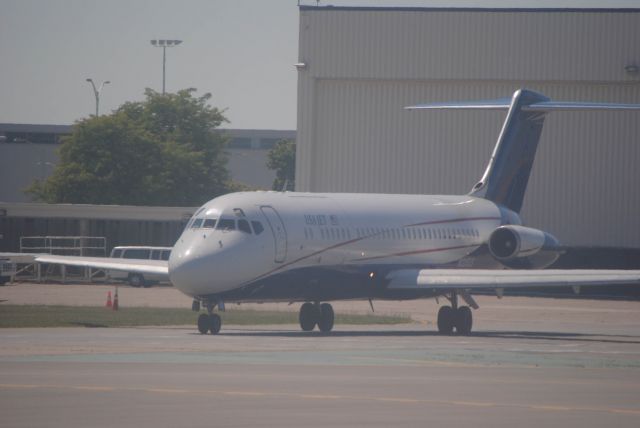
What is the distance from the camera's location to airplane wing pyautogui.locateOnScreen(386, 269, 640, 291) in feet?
100

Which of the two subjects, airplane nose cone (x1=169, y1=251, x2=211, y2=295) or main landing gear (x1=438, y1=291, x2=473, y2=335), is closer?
airplane nose cone (x1=169, y1=251, x2=211, y2=295)

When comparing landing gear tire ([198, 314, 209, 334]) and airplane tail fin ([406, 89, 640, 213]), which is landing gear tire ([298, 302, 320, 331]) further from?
airplane tail fin ([406, 89, 640, 213])

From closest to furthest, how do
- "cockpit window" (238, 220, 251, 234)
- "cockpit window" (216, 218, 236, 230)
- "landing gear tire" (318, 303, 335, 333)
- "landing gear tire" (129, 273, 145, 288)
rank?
"cockpit window" (216, 218, 236, 230) < "cockpit window" (238, 220, 251, 234) < "landing gear tire" (318, 303, 335, 333) < "landing gear tire" (129, 273, 145, 288)

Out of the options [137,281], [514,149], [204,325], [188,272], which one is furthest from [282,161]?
[188,272]

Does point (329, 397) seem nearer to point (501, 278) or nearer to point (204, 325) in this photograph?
point (204, 325)

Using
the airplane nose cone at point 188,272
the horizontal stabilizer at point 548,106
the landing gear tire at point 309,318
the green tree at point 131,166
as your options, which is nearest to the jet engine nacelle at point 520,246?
the horizontal stabilizer at point 548,106

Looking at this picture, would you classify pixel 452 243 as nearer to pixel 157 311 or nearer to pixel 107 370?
pixel 157 311

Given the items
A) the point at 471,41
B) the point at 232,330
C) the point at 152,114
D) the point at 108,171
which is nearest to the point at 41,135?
the point at 152,114

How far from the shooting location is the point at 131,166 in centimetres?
9594

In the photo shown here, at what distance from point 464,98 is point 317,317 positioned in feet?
82.9

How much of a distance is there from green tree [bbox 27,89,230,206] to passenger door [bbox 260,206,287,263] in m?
63.3

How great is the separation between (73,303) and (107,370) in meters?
25.5

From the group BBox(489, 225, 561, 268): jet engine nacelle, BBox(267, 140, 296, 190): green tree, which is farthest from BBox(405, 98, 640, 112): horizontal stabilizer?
BBox(267, 140, 296, 190): green tree

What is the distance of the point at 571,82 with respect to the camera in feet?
183
